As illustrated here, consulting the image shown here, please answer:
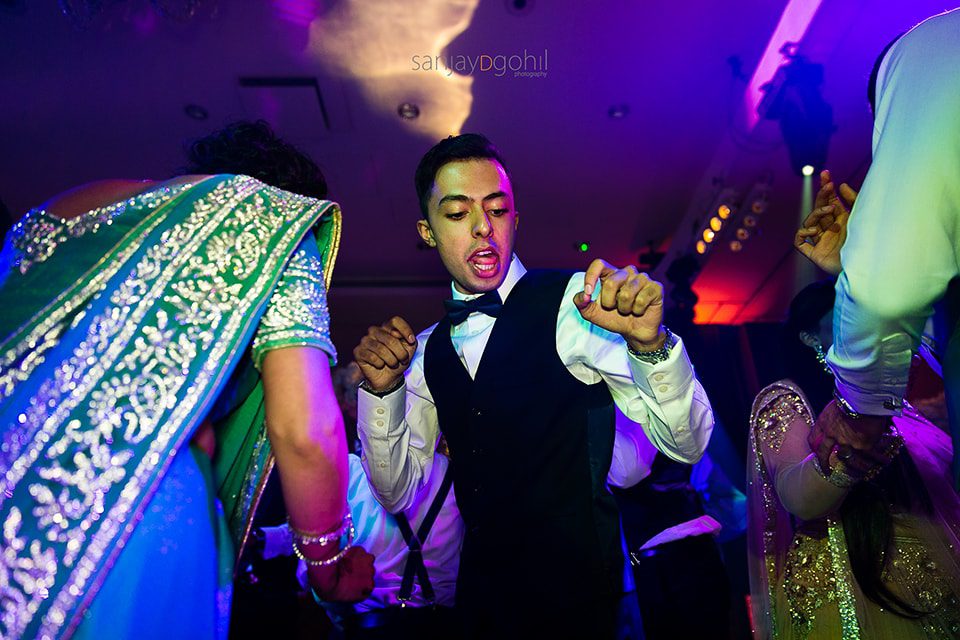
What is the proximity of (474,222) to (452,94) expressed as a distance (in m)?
2.46

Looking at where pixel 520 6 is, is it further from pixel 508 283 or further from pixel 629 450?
pixel 629 450

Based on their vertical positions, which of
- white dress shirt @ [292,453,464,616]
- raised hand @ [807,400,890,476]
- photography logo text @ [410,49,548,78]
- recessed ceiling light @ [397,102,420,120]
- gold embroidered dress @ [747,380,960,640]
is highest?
photography logo text @ [410,49,548,78]

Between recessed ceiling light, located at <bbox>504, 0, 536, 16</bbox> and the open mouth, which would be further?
recessed ceiling light, located at <bbox>504, 0, 536, 16</bbox>

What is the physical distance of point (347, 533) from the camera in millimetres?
1245

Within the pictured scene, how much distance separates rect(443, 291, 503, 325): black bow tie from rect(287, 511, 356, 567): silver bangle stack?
868mm

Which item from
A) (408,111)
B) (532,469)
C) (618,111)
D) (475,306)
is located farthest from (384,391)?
(618,111)

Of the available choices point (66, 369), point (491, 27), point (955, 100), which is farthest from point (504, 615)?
point (491, 27)

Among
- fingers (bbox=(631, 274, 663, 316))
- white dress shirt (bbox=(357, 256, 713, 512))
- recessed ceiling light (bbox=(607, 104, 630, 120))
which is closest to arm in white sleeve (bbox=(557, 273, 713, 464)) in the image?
white dress shirt (bbox=(357, 256, 713, 512))

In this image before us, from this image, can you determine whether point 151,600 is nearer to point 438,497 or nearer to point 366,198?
point 438,497

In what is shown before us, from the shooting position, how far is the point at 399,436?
1.96 m

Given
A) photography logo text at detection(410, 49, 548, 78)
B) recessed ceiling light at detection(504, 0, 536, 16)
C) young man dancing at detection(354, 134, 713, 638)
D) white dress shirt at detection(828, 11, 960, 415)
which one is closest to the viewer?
white dress shirt at detection(828, 11, 960, 415)

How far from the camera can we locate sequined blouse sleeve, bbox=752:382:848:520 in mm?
1662

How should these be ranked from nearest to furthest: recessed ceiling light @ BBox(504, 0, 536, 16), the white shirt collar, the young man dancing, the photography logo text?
the young man dancing
the white shirt collar
recessed ceiling light @ BBox(504, 0, 536, 16)
the photography logo text

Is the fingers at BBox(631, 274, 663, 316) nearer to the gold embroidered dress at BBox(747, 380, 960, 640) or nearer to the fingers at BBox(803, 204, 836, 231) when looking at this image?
the fingers at BBox(803, 204, 836, 231)
